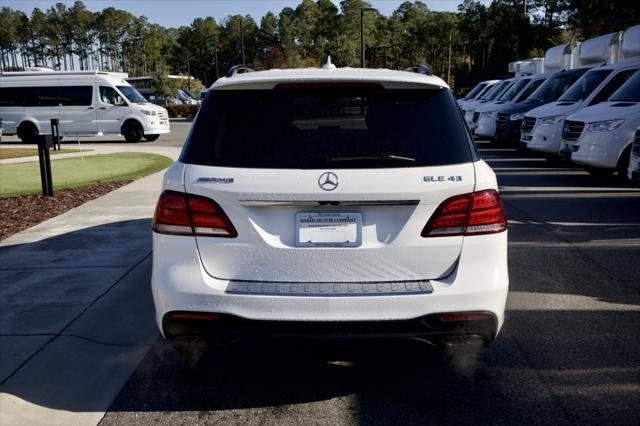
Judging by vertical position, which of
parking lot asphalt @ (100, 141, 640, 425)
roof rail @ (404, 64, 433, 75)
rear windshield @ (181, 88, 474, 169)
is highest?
roof rail @ (404, 64, 433, 75)

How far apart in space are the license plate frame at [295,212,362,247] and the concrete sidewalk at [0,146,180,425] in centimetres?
149

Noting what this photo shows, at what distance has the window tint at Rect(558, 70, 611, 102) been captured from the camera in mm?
14461

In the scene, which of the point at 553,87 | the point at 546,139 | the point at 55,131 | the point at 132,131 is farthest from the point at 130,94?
the point at 546,139

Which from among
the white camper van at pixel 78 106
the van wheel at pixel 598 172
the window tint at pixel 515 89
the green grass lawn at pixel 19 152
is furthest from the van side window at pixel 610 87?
the white camper van at pixel 78 106

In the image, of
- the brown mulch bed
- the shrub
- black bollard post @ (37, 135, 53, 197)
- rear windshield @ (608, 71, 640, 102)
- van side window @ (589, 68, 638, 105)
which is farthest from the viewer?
the shrub

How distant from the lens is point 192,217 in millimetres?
3375

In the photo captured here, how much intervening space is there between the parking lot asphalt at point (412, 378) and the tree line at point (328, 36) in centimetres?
3876

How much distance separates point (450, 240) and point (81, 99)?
23775 millimetres

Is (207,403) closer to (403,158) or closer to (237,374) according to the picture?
(237,374)

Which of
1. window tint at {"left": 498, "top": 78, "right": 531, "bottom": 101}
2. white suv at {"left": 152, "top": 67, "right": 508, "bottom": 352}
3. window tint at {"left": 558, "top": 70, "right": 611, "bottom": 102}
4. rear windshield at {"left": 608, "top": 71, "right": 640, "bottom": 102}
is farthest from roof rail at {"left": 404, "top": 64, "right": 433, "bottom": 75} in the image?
window tint at {"left": 498, "top": 78, "right": 531, "bottom": 101}

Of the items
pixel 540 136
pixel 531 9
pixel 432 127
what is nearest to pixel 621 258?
pixel 432 127

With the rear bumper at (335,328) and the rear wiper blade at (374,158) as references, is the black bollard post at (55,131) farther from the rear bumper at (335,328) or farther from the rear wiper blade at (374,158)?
the rear wiper blade at (374,158)

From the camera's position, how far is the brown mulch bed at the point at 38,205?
8748 millimetres

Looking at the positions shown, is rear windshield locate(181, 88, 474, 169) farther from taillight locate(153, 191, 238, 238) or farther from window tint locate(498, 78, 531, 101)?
window tint locate(498, 78, 531, 101)
